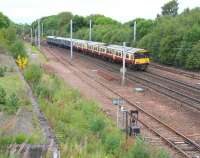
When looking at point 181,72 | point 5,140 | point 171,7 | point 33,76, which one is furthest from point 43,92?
point 171,7

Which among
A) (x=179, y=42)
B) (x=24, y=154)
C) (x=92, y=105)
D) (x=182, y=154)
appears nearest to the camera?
(x=24, y=154)

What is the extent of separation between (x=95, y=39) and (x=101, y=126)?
76.3 metres

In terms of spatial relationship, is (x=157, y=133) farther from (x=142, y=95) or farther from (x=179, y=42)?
(x=179, y=42)

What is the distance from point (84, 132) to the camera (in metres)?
18.8

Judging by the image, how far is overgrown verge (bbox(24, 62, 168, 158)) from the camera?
14.8 meters

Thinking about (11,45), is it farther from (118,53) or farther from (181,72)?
(181,72)

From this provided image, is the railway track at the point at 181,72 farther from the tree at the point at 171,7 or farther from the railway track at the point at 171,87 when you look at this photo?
the tree at the point at 171,7

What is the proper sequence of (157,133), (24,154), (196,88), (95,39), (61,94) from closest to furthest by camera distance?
(24,154) < (157,133) < (61,94) < (196,88) < (95,39)

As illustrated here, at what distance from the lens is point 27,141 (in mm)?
13781

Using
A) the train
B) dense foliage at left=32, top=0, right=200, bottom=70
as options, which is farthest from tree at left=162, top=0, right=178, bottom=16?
the train

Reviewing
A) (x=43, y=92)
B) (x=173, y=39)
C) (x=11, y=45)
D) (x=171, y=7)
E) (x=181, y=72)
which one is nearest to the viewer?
(x=43, y=92)

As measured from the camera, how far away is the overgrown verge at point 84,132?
14.8 metres

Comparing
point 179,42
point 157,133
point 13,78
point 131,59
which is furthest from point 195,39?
point 157,133

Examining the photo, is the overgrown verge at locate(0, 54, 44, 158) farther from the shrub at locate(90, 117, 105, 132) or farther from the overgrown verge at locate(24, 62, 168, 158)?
the shrub at locate(90, 117, 105, 132)
